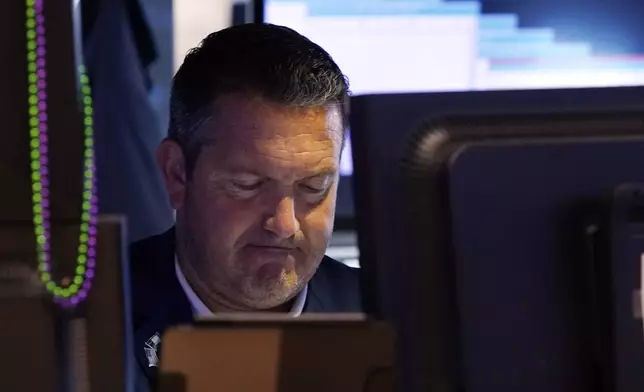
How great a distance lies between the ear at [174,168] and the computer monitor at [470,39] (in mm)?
491

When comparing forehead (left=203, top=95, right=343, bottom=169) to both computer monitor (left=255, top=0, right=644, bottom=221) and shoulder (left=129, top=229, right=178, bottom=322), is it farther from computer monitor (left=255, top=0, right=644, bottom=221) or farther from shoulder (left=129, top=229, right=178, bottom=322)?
computer monitor (left=255, top=0, right=644, bottom=221)

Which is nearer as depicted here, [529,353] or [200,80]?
[529,353]

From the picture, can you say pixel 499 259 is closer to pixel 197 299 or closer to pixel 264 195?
pixel 264 195

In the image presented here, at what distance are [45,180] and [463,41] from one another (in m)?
1.49

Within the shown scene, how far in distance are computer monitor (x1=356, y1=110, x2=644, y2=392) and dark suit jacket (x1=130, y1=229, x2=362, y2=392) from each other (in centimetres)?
65

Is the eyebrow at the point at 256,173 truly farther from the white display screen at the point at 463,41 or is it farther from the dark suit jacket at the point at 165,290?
the white display screen at the point at 463,41

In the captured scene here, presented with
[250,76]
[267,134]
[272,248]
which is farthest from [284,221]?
[250,76]

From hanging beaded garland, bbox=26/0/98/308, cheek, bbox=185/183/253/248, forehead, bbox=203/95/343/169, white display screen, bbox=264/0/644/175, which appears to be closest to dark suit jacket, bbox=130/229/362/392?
cheek, bbox=185/183/253/248

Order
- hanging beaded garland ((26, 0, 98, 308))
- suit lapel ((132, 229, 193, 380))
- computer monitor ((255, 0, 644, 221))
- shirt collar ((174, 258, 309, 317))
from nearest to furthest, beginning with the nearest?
hanging beaded garland ((26, 0, 98, 308)), suit lapel ((132, 229, 193, 380)), shirt collar ((174, 258, 309, 317)), computer monitor ((255, 0, 644, 221))

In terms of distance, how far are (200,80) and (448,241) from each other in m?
0.87

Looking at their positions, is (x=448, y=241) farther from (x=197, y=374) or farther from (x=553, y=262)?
(x=197, y=374)

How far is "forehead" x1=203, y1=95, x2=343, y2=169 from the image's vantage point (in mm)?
1329

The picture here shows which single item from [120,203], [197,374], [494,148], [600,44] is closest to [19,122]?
[197,374]

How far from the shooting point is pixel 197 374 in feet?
2.13
